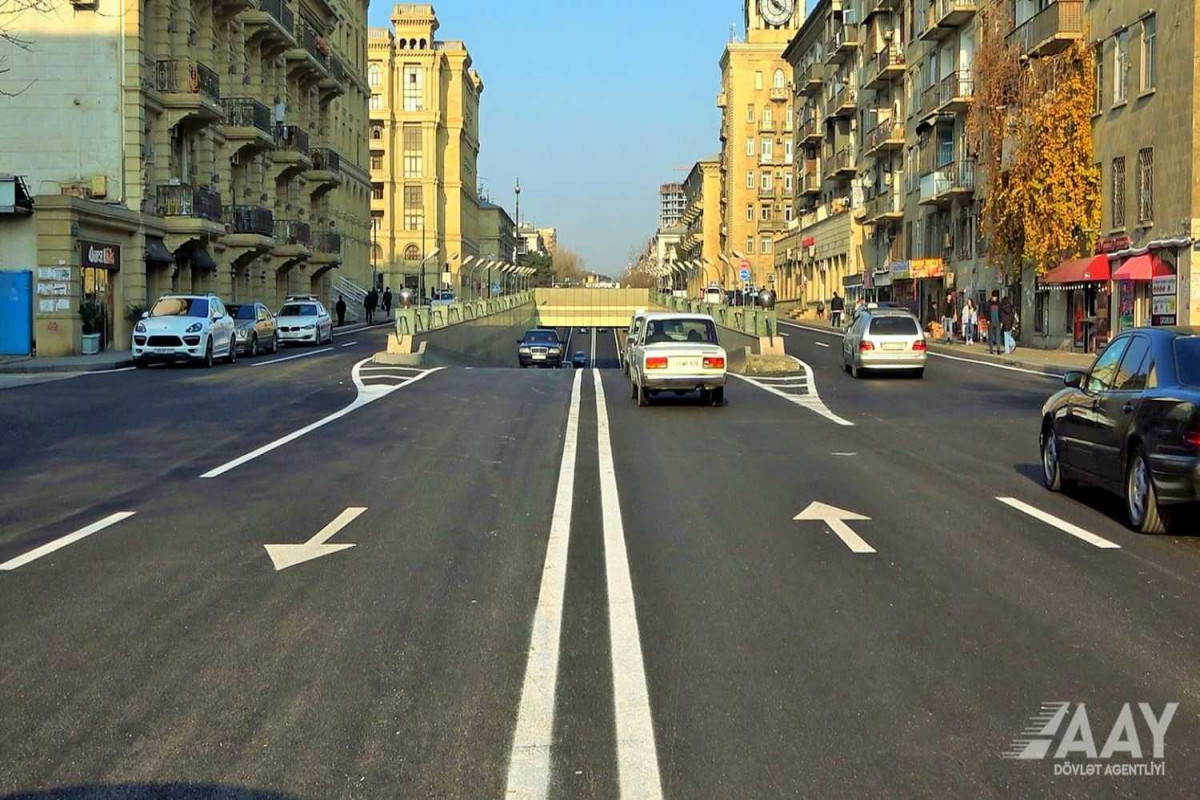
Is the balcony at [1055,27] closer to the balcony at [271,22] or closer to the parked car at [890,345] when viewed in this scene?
the parked car at [890,345]

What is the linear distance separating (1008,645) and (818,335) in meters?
51.6

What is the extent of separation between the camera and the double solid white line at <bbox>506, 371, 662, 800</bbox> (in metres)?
4.92

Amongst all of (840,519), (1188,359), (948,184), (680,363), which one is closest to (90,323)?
(680,363)

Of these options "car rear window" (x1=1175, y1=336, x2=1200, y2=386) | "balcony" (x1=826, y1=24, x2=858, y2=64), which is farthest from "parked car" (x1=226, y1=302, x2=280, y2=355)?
"balcony" (x1=826, y1=24, x2=858, y2=64)

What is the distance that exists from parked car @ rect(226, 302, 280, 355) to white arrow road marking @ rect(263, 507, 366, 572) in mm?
29591

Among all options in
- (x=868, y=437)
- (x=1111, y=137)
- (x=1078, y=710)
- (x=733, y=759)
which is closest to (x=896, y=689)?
(x=1078, y=710)

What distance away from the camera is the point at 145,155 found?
4281 cm

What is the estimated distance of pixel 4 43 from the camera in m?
42.0

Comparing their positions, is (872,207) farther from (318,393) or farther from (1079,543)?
(1079,543)

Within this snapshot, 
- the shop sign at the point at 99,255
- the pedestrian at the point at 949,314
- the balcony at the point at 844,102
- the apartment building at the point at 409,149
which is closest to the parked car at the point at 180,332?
the shop sign at the point at 99,255

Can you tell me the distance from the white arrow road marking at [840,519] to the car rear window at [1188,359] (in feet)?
9.04

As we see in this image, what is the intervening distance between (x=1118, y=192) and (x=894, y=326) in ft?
45.6

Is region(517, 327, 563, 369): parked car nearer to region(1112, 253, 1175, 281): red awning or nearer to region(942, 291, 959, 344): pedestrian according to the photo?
region(942, 291, 959, 344): pedestrian

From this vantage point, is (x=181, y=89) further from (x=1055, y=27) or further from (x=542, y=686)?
(x=542, y=686)
